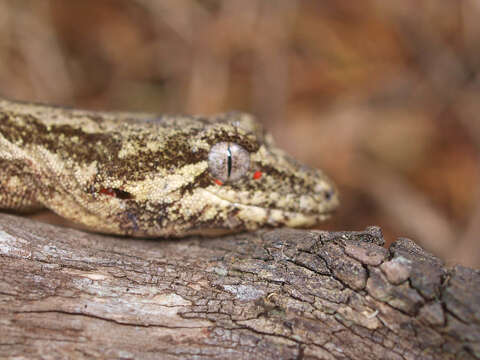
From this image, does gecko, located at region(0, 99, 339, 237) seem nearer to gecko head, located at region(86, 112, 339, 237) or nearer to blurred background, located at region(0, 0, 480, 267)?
gecko head, located at region(86, 112, 339, 237)

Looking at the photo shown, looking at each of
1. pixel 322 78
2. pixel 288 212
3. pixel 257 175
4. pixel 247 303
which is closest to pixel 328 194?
pixel 288 212

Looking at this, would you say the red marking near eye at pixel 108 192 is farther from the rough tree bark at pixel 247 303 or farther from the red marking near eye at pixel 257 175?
the red marking near eye at pixel 257 175

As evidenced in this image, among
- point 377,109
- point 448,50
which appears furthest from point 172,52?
point 448,50

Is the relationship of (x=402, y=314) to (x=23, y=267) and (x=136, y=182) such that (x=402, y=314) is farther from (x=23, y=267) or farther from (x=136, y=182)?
(x=23, y=267)

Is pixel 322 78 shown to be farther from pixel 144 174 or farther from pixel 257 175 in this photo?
pixel 144 174

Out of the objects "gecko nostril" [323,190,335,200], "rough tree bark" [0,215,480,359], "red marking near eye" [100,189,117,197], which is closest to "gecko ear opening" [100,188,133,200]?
"red marking near eye" [100,189,117,197]

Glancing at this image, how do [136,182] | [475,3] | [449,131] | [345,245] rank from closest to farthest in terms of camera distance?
[345,245] → [136,182] → [475,3] → [449,131]

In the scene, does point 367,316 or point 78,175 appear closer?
point 367,316
